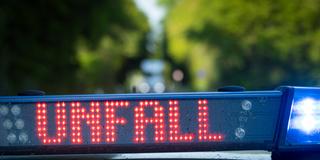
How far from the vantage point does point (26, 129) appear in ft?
13.3

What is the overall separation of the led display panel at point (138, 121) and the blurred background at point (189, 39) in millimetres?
26090

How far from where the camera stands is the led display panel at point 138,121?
3936 millimetres

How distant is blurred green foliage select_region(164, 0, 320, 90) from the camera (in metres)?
43.9

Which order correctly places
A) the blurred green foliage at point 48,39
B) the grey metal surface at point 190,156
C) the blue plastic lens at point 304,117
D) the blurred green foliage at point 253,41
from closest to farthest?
the blue plastic lens at point 304,117
the grey metal surface at point 190,156
the blurred green foliage at point 48,39
the blurred green foliage at point 253,41

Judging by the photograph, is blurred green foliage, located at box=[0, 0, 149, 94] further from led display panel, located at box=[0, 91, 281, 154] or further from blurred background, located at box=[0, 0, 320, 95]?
led display panel, located at box=[0, 91, 281, 154]

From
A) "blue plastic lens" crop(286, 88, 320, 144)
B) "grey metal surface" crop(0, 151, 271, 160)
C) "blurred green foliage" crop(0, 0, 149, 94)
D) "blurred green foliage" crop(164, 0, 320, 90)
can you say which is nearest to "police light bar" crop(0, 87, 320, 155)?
"blue plastic lens" crop(286, 88, 320, 144)

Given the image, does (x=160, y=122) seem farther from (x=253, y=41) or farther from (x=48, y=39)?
(x=253, y=41)

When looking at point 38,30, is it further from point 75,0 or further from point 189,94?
point 189,94

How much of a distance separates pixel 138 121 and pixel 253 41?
142 ft

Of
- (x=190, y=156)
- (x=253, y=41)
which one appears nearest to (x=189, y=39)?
(x=253, y=41)

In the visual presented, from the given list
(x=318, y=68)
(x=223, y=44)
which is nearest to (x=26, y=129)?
(x=318, y=68)

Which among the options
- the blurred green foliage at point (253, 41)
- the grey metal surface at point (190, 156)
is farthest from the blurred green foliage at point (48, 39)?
the grey metal surface at point (190, 156)

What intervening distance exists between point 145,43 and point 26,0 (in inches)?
2405

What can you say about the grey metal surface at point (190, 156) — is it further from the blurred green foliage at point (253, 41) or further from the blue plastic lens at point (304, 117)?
the blurred green foliage at point (253, 41)
